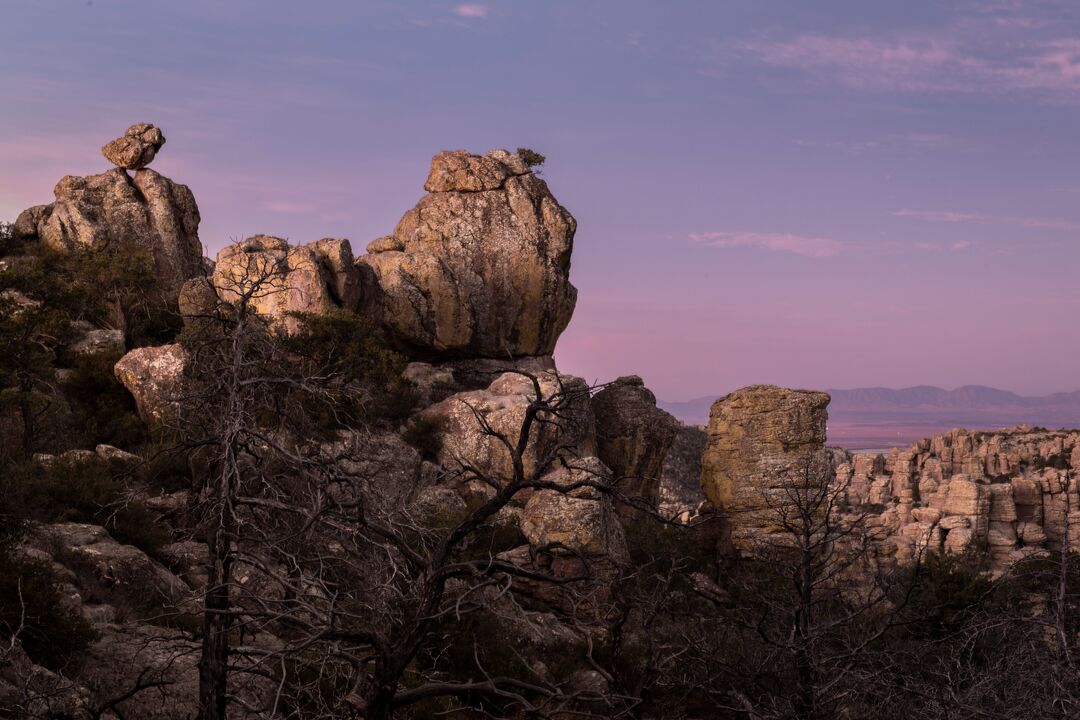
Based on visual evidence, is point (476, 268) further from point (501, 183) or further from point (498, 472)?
point (498, 472)

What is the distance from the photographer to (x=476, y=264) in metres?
47.4

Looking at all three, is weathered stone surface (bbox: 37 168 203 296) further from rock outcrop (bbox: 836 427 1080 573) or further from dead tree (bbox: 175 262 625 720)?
dead tree (bbox: 175 262 625 720)

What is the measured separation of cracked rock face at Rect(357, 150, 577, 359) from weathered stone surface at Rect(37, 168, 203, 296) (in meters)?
8.91

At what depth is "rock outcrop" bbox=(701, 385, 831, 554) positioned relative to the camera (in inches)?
1389

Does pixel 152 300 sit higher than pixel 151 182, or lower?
lower

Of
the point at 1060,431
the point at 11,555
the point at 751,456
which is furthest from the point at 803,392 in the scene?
the point at 1060,431

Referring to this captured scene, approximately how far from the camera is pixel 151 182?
46344mm

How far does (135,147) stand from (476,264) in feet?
60.3

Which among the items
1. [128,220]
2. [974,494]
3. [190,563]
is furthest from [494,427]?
[974,494]

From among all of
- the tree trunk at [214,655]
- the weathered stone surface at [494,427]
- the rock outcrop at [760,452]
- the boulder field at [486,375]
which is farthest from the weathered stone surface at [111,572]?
the rock outcrop at [760,452]

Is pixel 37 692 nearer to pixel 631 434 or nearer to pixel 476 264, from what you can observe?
pixel 631 434

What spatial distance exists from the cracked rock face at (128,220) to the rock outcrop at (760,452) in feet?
86.7

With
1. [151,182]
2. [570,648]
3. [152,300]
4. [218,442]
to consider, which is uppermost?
[151,182]

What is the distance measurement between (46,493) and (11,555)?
6.25 m
